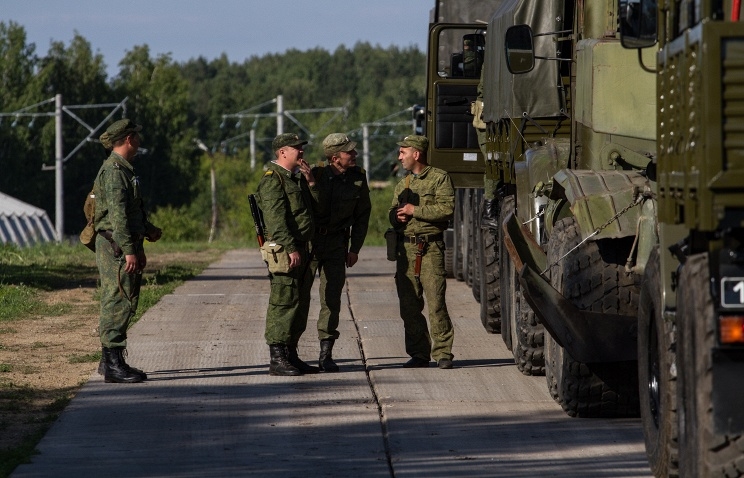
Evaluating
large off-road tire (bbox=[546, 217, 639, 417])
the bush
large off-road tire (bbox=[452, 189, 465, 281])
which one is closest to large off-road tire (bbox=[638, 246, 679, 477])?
large off-road tire (bbox=[546, 217, 639, 417])

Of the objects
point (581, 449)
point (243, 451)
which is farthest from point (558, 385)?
point (243, 451)

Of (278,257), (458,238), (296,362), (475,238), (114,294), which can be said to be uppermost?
(278,257)

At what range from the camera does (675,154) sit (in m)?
5.95

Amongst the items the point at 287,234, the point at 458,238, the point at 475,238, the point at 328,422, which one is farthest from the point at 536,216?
the point at 458,238

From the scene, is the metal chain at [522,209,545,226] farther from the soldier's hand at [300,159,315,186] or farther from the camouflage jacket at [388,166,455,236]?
the soldier's hand at [300,159,315,186]

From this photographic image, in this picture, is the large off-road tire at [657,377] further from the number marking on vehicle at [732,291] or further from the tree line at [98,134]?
the tree line at [98,134]

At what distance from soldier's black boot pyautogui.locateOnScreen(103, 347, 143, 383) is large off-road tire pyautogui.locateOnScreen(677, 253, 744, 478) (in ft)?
17.6

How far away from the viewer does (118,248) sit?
1006 cm

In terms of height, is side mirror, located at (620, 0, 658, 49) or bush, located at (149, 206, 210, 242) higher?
side mirror, located at (620, 0, 658, 49)

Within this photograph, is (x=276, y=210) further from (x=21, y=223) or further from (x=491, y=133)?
(x=21, y=223)

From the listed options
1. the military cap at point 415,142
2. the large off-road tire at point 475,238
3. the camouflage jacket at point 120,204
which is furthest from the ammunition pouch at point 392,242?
the large off-road tire at point 475,238

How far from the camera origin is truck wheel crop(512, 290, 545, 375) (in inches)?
406

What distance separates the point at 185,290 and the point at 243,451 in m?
10.9

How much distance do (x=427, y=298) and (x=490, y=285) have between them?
252 centimetres
